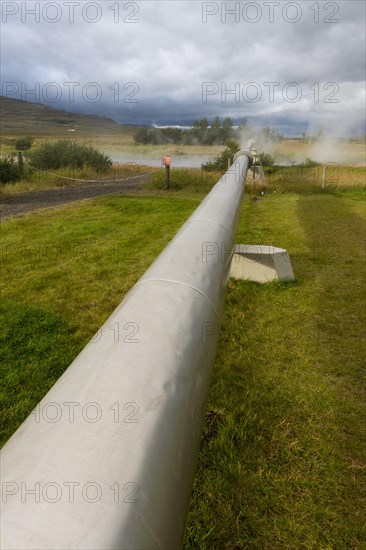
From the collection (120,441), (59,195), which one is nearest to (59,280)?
(120,441)

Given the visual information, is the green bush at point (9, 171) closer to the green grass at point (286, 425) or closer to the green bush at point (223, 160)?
the green bush at point (223, 160)

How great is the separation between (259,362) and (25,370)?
2245 mm

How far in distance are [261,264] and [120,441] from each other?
198 inches

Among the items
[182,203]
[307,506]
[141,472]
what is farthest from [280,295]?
[182,203]

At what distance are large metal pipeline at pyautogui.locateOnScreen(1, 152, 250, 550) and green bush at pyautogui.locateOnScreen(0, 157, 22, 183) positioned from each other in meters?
16.1

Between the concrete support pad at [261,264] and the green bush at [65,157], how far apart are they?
53.4 feet

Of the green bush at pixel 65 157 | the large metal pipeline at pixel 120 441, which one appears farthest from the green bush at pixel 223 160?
the large metal pipeline at pixel 120 441

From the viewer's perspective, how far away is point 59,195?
1380 cm

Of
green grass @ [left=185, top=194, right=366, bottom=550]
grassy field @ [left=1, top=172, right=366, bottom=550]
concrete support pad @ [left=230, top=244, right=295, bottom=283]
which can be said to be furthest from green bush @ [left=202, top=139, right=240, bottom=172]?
green grass @ [left=185, top=194, right=366, bottom=550]

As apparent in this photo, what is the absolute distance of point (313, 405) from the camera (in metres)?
3.08

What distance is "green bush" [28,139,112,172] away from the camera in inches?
766

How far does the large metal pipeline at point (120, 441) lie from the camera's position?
0.69 m

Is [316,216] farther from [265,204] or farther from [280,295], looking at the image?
[280,295]

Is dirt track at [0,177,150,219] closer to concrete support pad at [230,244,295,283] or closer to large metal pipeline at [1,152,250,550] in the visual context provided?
concrete support pad at [230,244,295,283]
